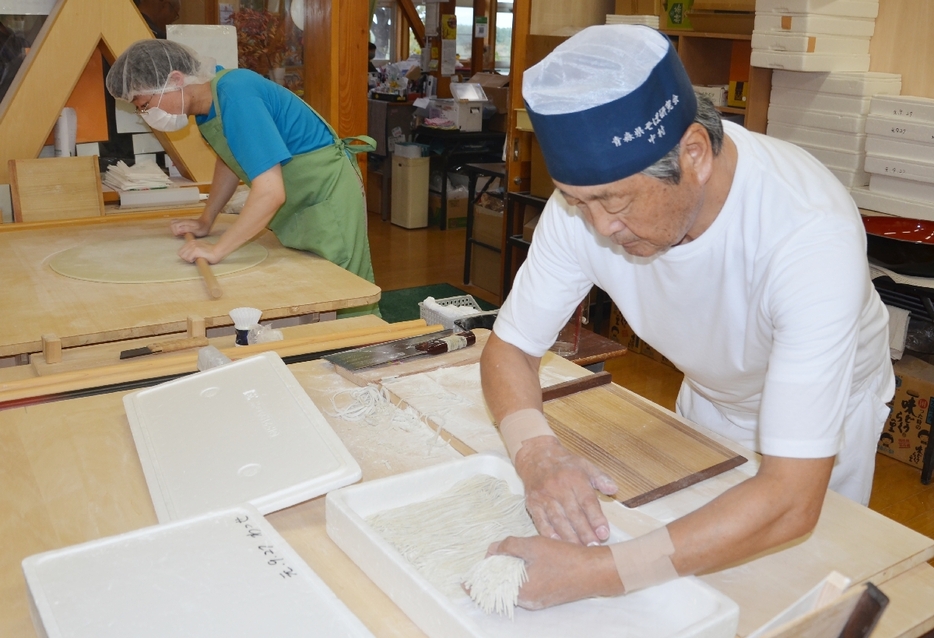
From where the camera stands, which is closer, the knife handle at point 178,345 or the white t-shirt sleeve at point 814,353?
the white t-shirt sleeve at point 814,353

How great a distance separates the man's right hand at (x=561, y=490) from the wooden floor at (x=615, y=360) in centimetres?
211

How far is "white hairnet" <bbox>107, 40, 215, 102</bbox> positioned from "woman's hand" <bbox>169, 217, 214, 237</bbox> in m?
0.43

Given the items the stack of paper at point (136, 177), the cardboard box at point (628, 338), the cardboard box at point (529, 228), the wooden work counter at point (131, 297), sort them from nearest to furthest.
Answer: the wooden work counter at point (131, 297), the stack of paper at point (136, 177), the cardboard box at point (628, 338), the cardboard box at point (529, 228)

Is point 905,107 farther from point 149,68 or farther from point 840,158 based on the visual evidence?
point 149,68

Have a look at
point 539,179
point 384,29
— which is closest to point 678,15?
point 539,179

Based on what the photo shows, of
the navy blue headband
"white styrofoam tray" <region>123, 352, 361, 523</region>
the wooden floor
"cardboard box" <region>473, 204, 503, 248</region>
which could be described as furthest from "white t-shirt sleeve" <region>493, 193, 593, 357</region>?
"cardboard box" <region>473, 204, 503, 248</region>

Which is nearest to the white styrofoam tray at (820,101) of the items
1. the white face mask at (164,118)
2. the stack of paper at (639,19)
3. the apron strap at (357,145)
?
the stack of paper at (639,19)

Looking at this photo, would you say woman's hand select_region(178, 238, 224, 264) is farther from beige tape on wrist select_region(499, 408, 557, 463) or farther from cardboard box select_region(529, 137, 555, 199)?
cardboard box select_region(529, 137, 555, 199)

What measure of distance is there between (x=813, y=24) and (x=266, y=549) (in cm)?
293

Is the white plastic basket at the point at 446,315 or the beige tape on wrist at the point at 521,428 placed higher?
the beige tape on wrist at the point at 521,428

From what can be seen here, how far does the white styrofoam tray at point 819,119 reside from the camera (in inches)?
127

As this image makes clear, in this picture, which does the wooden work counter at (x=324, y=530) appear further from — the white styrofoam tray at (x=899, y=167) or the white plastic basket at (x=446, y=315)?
the white styrofoam tray at (x=899, y=167)

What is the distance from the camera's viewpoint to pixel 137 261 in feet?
8.50

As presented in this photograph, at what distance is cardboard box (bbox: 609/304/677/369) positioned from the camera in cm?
444
